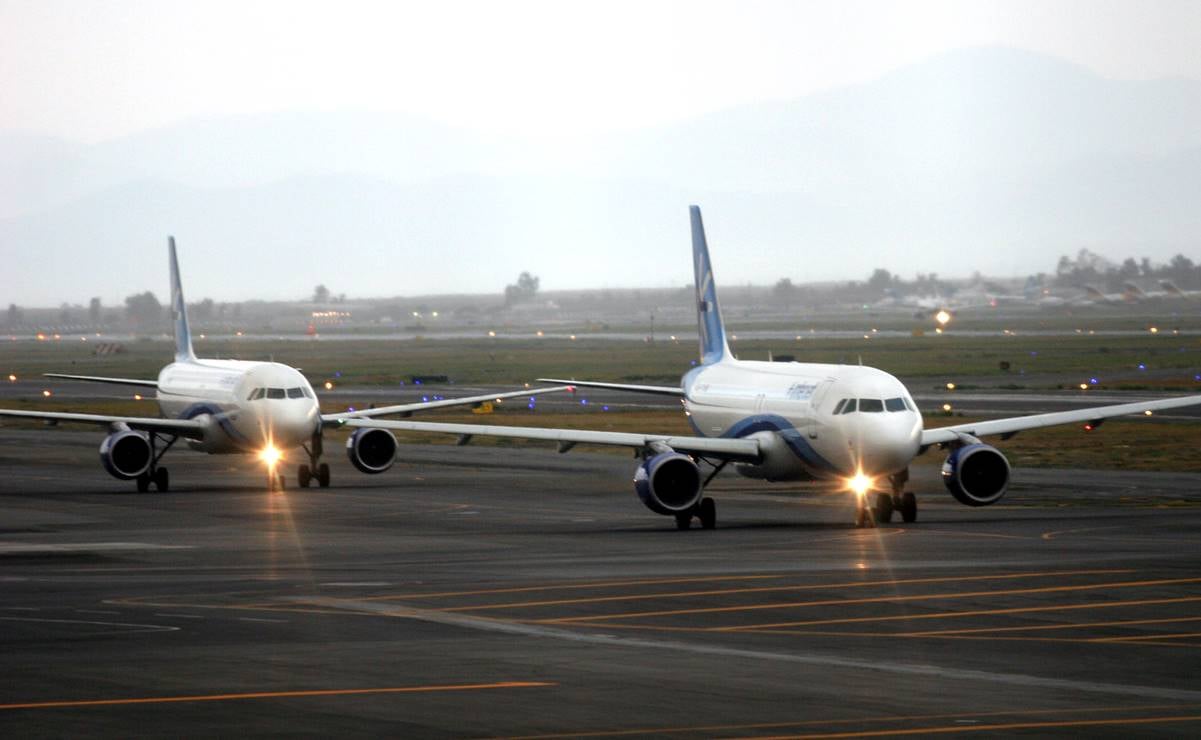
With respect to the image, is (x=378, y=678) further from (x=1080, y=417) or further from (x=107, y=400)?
(x=107, y=400)

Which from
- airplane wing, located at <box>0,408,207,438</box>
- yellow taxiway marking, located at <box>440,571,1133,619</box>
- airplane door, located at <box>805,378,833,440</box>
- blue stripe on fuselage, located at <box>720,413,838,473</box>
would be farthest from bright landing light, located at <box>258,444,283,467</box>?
yellow taxiway marking, located at <box>440,571,1133,619</box>

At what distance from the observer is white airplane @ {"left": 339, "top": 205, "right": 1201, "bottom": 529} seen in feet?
152

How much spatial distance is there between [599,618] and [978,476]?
745 inches

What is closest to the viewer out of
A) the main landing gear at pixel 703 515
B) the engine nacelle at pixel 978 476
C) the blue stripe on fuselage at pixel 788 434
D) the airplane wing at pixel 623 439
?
the main landing gear at pixel 703 515

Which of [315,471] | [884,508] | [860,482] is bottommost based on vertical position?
[884,508]

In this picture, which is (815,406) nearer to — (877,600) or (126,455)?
(877,600)

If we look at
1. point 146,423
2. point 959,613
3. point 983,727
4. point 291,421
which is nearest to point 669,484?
point 959,613

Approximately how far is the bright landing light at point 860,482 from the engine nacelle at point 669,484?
358 centimetres

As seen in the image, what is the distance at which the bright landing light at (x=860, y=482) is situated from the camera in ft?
153

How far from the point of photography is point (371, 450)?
63.4 m

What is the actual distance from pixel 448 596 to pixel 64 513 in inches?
868

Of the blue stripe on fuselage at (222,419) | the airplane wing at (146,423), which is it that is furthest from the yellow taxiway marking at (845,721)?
the blue stripe on fuselage at (222,419)

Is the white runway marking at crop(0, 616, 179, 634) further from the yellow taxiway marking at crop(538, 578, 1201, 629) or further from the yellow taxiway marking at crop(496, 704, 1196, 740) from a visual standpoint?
the yellow taxiway marking at crop(496, 704, 1196, 740)

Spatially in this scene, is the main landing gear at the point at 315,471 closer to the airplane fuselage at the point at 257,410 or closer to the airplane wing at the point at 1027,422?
the airplane fuselage at the point at 257,410
